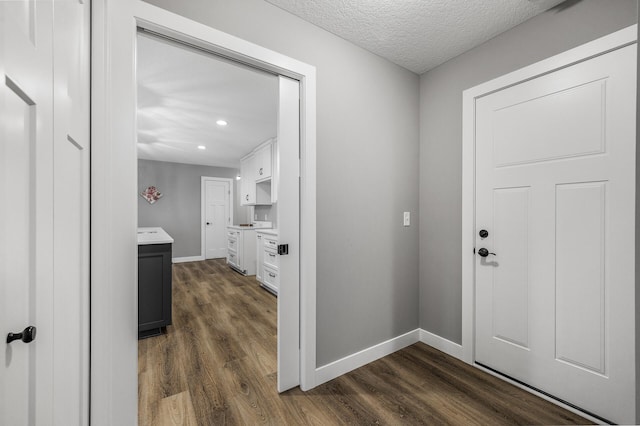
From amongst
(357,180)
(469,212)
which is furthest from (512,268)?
(357,180)

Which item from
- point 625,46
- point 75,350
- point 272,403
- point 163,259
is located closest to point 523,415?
point 272,403

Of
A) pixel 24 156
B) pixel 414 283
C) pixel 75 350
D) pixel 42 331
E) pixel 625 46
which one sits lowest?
pixel 414 283

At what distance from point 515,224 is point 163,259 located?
303cm

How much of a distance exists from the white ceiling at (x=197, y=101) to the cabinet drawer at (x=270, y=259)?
6.26 ft

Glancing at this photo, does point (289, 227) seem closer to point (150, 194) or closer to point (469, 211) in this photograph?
point (469, 211)

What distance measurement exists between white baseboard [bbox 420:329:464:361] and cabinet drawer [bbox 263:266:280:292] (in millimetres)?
2132

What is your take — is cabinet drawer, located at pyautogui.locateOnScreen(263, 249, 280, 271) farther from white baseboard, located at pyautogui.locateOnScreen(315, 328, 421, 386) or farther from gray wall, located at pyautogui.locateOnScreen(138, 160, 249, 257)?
gray wall, located at pyautogui.locateOnScreen(138, 160, 249, 257)

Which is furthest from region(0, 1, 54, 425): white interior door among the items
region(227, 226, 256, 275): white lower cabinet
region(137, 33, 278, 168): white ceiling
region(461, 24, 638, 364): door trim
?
region(227, 226, 256, 275): white lower cabinet

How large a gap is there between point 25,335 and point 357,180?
5.97ft

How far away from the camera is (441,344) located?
89.7 inches

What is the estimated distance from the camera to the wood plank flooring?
1520mm

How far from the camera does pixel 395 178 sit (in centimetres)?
229

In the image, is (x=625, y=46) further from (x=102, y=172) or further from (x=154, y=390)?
(x=154, y=390)

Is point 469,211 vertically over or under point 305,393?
over
